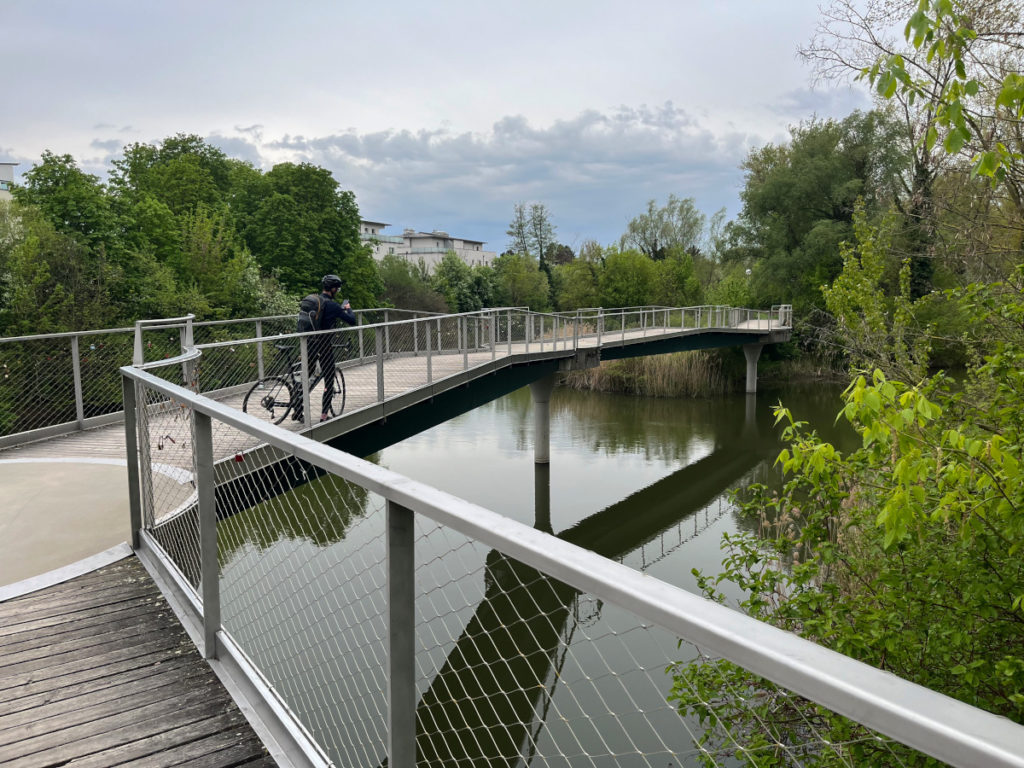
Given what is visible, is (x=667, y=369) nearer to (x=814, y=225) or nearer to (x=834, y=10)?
(x=814, y=225)

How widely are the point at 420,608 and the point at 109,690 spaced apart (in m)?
2.12

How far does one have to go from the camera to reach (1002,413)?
16.4ft

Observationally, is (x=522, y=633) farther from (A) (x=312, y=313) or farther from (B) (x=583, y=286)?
(B) (x=583, y=286)

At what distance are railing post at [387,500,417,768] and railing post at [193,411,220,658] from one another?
1.47 metres

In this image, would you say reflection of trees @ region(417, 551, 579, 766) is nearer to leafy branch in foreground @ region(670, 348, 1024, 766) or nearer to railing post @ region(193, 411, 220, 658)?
leafy branch in foreground @ region(670, 348, 1024, 766)

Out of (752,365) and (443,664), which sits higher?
(752,365)

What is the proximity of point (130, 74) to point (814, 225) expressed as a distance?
2983 cm

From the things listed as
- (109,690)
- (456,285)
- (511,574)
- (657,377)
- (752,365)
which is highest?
(456,285)

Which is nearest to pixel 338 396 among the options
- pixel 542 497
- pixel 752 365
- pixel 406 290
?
pixel 542 497

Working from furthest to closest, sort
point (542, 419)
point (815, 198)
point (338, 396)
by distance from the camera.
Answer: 1. point (815, 198)
2. point (542, 419)
3. point (338, 396)

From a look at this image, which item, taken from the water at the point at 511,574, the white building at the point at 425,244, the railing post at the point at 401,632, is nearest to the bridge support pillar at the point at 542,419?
the water at the point at 511,574

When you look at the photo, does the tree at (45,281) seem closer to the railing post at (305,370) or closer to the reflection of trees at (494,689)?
the railing post at (305,370)

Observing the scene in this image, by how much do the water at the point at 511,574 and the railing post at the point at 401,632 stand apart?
0.75ft

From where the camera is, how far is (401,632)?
1.86 m
